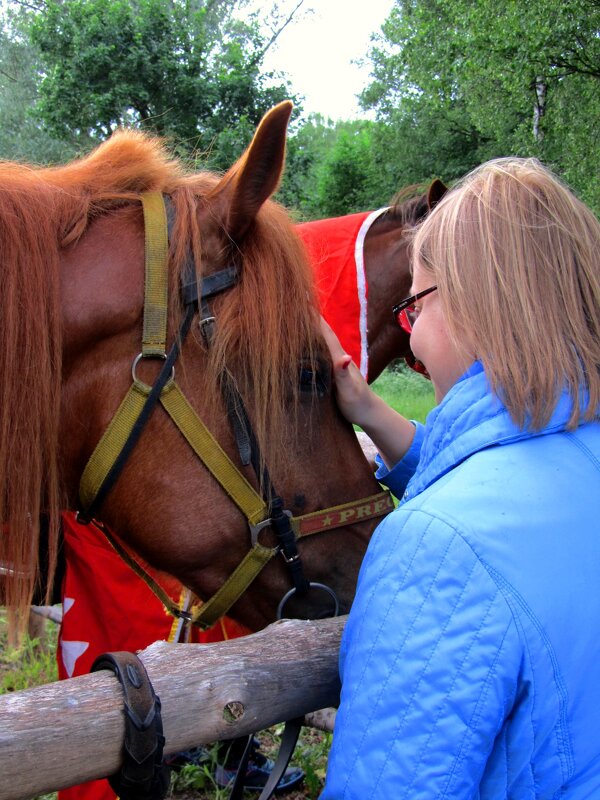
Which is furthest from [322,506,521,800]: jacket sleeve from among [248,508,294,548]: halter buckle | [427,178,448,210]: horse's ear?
[427,178,448,210]: horse's ear

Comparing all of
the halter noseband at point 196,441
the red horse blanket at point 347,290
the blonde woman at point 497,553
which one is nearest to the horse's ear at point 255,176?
the halter noseband at point 196,441

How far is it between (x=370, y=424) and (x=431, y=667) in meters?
0.94

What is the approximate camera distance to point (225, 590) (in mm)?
1599

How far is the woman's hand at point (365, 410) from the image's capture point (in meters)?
1.68

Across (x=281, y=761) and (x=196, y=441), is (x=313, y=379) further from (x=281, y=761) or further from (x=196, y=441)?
(x=281, y=761)

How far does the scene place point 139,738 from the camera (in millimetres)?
1035

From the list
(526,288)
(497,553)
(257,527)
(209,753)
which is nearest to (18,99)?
(209,753)

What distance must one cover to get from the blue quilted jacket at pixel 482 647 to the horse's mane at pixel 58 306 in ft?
2.01

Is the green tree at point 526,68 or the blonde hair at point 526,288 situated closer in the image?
the blonde hair at point 526,288

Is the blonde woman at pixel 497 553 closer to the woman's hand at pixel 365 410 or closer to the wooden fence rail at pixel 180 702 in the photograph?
the wooden fence rail at pixel 180 702

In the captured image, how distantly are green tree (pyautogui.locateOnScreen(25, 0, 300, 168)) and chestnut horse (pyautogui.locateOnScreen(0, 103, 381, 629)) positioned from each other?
353 inches

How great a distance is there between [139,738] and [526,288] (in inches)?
35.4

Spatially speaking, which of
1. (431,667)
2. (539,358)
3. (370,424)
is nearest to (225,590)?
(370,424)

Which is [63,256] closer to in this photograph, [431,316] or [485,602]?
[431,316]
